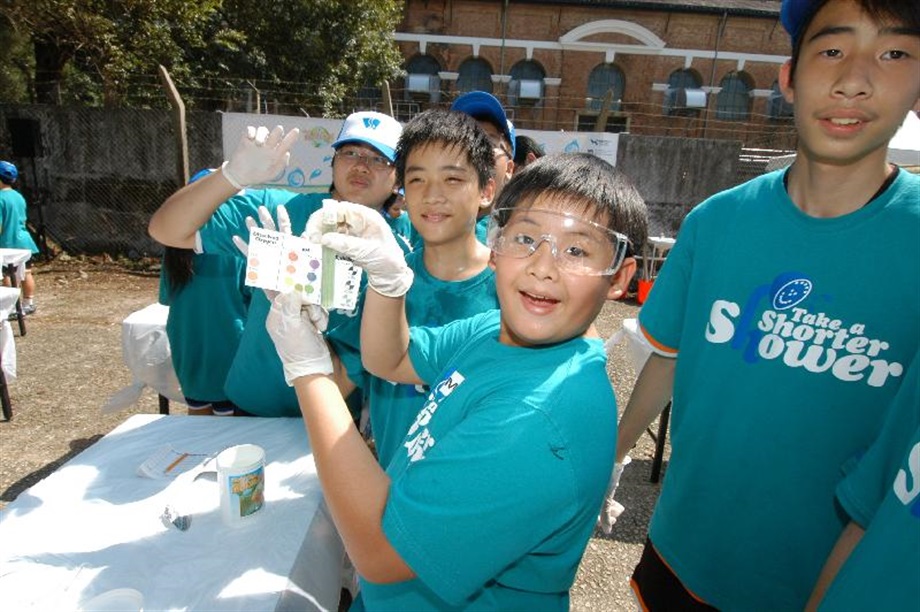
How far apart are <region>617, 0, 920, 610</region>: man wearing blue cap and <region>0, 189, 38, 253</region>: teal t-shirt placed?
23.4ft

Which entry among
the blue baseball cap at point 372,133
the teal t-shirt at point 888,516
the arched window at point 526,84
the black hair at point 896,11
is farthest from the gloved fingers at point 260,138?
the arched window at point 526,84

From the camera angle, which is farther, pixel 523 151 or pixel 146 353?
pixel 523 151

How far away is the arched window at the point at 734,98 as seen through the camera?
23.5 metres

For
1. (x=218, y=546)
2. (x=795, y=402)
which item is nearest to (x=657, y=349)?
(x=795, y=402)

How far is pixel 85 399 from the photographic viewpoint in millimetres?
4324

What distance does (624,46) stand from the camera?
73.1 feet

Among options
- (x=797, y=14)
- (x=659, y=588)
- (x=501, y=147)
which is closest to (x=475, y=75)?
(x=501, y=147)

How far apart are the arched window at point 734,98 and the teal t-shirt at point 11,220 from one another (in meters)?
24.8

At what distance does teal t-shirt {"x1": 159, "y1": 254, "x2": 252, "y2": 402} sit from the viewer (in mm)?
2537

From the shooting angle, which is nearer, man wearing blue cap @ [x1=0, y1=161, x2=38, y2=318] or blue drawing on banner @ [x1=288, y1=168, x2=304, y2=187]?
man wearing blue cap @ [x1=0, y1=161, x2=38, y2=318]

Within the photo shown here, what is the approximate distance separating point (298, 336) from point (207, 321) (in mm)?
1657

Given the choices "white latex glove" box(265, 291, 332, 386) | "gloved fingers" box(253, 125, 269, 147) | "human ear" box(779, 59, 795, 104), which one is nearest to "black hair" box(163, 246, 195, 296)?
"gloved fingers" box(253, 125, 269, 147)

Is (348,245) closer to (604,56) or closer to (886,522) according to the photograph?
(886,522)

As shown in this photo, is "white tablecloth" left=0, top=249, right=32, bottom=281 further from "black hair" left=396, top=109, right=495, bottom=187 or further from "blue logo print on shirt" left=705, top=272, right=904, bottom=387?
"blue logo print on shirt" left=705, top=272, right=904, bottom=387
